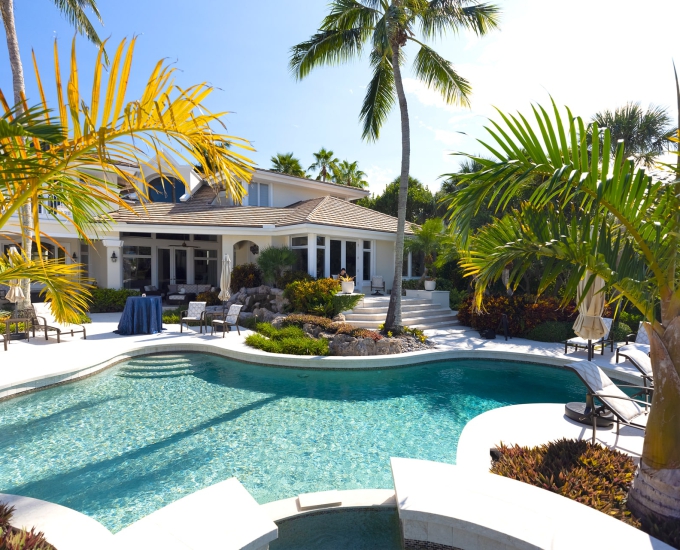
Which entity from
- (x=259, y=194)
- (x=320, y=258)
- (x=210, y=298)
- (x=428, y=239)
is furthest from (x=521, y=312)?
(x=259, y=194)

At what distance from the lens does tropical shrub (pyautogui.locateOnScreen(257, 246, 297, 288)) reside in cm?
1922

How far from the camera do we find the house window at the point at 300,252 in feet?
66.3

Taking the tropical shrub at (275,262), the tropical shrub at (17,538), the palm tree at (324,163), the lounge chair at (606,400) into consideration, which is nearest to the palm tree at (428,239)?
the tropical shrub at (275,262)

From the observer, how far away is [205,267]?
26.3 metres

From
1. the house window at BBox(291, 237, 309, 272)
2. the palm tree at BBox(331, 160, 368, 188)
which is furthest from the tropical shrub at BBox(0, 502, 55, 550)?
the palm tree at BBox(331, 160, 368, 188)

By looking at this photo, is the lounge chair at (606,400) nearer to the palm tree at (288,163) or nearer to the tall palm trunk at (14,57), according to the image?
the tall palm trunk at (14,57)

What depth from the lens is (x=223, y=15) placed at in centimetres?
1207

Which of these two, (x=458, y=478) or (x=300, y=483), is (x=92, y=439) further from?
(x=458, y=478)

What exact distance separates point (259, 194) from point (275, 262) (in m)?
7.31

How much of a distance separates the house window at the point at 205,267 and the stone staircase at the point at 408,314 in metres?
12.6

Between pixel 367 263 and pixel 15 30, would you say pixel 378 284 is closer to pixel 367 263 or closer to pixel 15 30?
pixel 367 263

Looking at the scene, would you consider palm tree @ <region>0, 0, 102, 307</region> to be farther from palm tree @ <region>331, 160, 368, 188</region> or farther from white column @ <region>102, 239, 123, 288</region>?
palm tree @ <region>331, 160, 368, 188</region>

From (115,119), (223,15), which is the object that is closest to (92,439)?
(115,119)

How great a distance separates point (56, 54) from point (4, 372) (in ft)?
30.4
